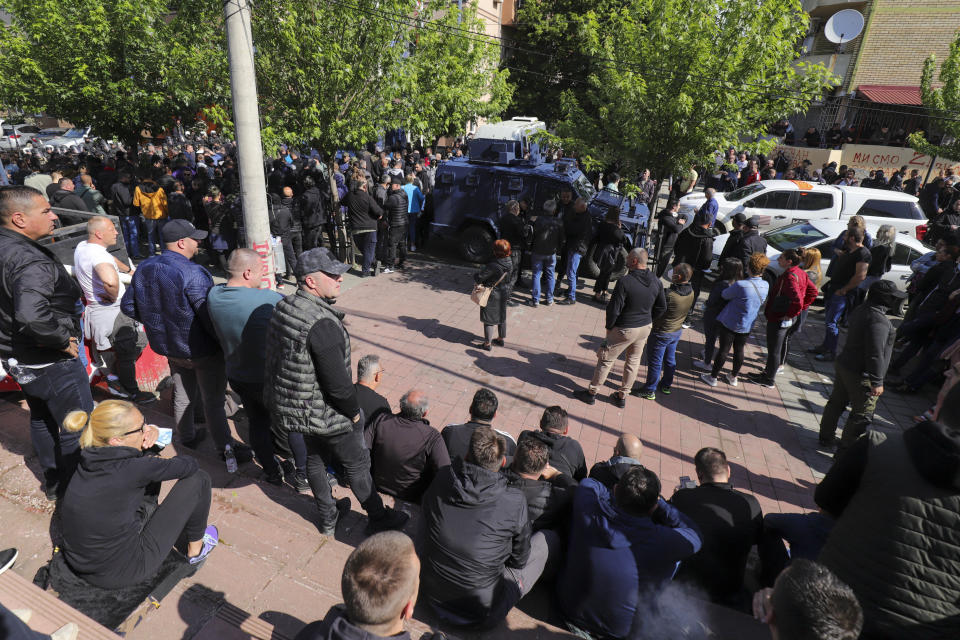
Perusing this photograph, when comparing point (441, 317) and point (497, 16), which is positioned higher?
point (497, 16)

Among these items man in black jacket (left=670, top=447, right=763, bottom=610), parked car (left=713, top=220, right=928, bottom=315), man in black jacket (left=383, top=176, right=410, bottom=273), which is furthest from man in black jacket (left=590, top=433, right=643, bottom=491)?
man in black jacket (left=383, top=176, right=410, bottom=273)

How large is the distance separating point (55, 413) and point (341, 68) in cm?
677

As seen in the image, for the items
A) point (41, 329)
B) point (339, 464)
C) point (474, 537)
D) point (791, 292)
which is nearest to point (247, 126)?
point (41, 329)

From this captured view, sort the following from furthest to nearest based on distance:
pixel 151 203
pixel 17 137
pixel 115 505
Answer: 1. pixel 17 137
2. pixel 151 203
3. pixel 115 505

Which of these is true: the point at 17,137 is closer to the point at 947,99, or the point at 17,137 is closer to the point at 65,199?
the point at 65,199

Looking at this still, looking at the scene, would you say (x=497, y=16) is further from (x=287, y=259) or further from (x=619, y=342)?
(x=619, y=342)

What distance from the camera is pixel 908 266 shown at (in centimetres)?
898

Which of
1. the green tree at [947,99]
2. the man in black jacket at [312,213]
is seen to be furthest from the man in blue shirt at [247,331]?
the green tree at [947,99]

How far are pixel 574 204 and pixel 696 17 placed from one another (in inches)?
133

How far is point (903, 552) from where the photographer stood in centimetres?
195

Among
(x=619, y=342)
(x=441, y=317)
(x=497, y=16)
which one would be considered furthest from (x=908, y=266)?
(x=497, y=16)

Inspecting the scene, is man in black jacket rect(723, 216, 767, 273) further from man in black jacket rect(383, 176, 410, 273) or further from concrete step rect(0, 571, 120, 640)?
concrete step rect(0, 571, 120, 640)

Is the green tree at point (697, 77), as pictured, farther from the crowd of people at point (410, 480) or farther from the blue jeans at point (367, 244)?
the blue jeans at point (367, 244)

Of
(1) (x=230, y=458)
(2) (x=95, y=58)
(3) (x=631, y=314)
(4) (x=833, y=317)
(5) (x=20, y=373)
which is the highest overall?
(2) (x=95, y=58)
